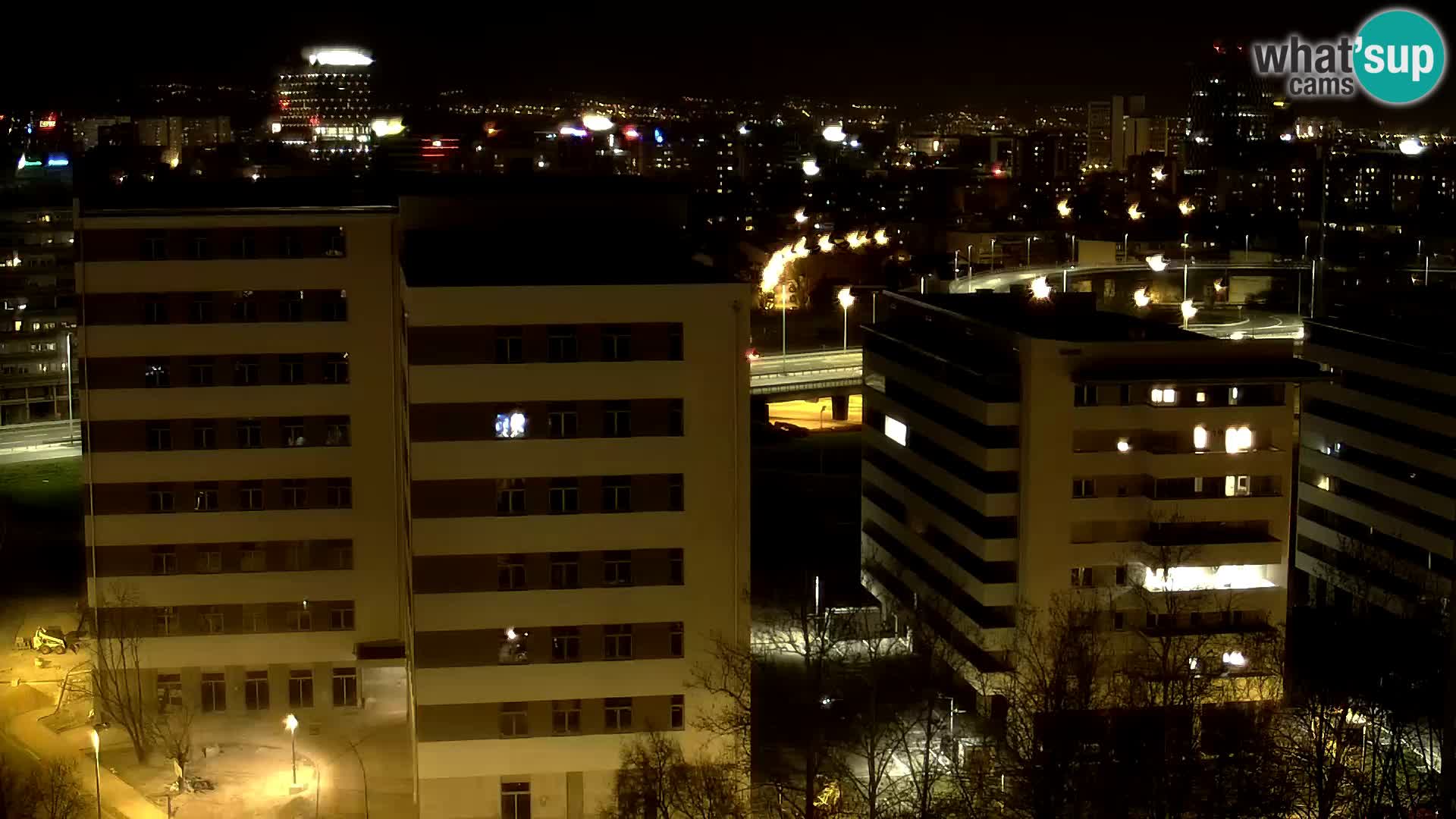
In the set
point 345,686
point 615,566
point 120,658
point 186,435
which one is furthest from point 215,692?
point 615,566

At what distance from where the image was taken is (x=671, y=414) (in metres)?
9.05

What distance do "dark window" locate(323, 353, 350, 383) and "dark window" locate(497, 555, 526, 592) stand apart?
2486mm

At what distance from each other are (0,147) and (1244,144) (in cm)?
4706

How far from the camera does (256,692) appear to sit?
36.5ft

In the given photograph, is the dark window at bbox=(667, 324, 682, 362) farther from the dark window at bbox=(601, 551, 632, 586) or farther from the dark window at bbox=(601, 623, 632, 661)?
the dark window at bbox=(601, 623, 632, 661)

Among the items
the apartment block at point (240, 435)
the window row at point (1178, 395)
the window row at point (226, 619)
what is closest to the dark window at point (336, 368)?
the apartment block at point (240, 435)

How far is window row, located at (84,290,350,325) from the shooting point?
35.3 feet

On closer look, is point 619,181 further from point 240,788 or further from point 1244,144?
point 1244,144

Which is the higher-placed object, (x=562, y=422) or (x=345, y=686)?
(x=562, y=422)

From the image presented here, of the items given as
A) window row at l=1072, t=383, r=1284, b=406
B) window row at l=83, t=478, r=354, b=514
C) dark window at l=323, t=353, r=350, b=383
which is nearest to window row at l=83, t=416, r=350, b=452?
window row at l=83, t=478, r=354, b=514

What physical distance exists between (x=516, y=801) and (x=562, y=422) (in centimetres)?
204

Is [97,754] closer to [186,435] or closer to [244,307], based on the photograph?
[186,435]

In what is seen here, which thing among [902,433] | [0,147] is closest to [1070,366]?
[902,433]

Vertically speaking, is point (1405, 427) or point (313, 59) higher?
point (313, 59)
